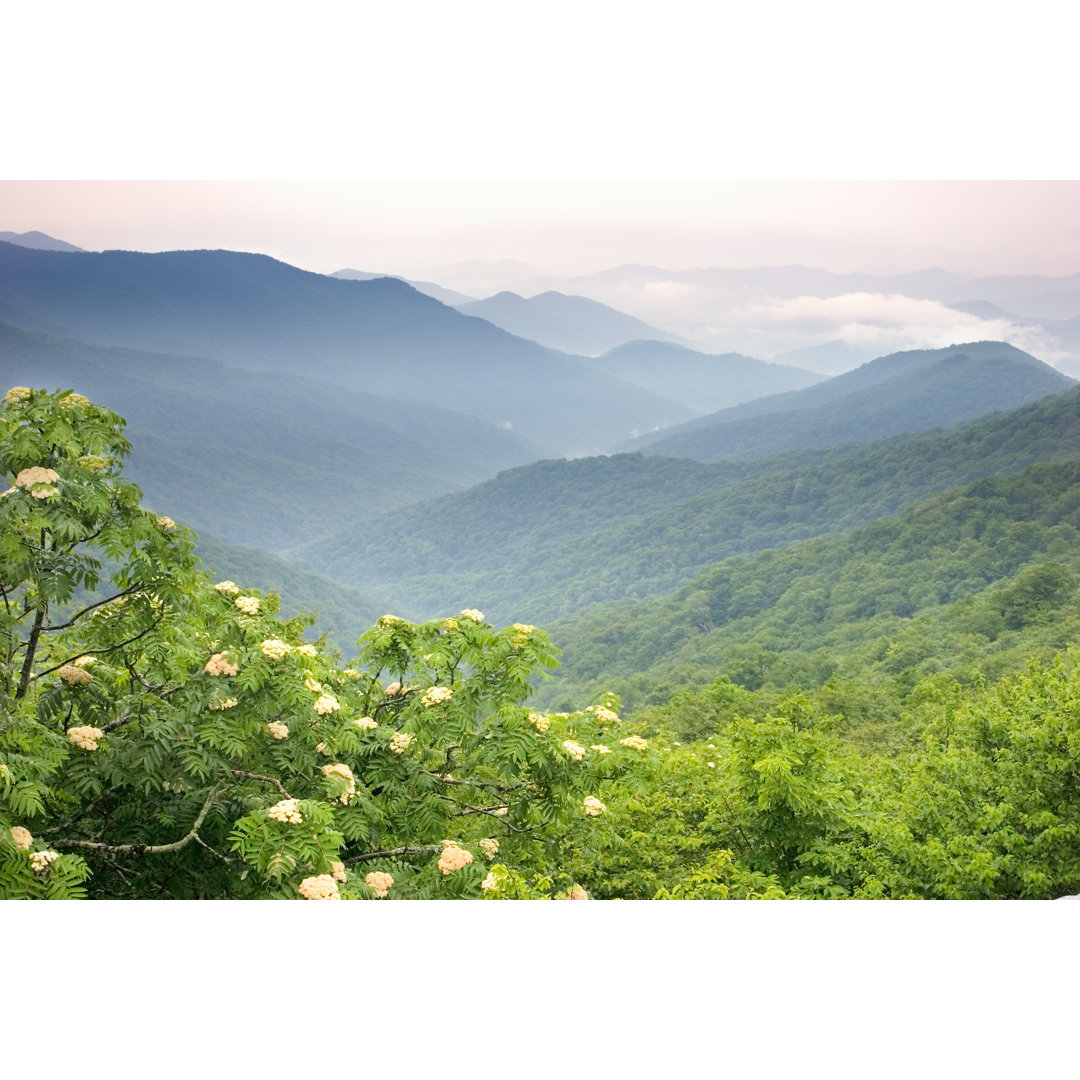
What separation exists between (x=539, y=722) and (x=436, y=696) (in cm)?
31

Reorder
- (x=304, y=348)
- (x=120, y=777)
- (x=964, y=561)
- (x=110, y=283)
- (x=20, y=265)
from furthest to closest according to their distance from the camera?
(x=304, y=348) → (x=110, y=283) → (x=20, y=265) → (x=964, y=561) → (x=120, y=777)

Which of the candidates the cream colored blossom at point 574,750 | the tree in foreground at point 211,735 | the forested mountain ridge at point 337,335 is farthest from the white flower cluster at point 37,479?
the forested mountain ridge at point 337,335

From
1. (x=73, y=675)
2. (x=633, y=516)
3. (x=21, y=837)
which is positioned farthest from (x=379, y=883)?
(x=633, y=516)

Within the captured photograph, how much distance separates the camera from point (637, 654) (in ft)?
114

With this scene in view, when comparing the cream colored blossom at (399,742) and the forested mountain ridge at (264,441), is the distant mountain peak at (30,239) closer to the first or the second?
the cream colored blossom at (399,742)

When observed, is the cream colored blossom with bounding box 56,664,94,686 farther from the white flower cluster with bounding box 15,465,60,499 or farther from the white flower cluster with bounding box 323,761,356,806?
the white flower cluster with bounding box 323,761,356,806

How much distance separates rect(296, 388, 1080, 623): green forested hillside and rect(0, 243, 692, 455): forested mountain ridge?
34.0 m

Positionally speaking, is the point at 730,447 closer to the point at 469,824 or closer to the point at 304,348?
the point at 304,348

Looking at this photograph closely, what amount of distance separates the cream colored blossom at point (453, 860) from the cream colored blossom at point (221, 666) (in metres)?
0.70

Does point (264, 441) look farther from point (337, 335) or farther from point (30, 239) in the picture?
point (30, 239)

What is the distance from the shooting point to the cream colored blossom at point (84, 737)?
6.71 ft

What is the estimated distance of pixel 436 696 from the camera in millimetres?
2385
